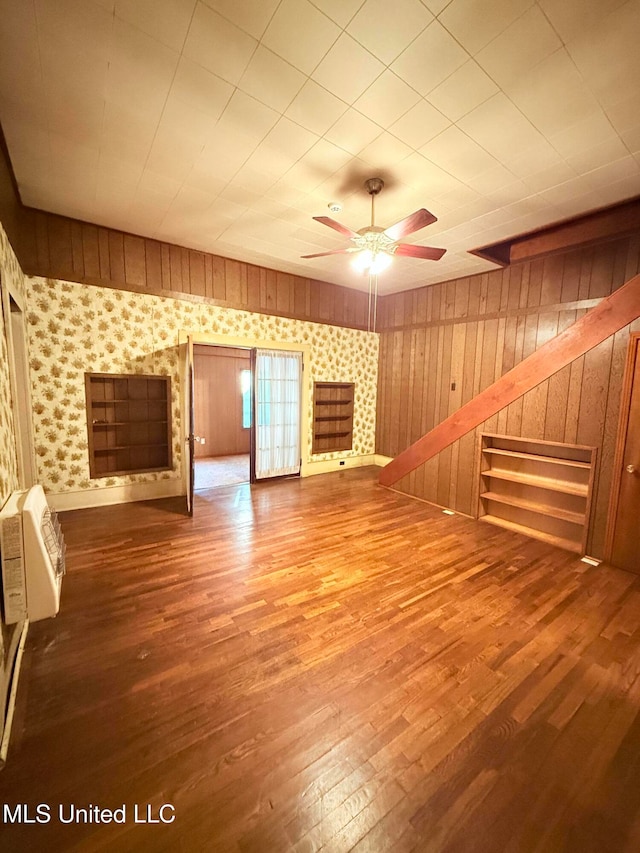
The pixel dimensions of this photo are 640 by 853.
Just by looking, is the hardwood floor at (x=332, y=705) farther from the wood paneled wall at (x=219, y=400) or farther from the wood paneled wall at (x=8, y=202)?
the wood paneled wall at (x=219, y=400)

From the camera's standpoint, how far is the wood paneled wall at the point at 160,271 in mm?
3658

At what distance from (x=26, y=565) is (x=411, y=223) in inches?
125

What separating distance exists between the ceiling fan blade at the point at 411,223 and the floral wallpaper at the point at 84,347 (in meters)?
2.91

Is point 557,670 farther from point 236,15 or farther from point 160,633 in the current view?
point 236,15

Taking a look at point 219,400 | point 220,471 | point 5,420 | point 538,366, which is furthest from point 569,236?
point 219,400

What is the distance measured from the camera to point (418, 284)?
17.9 feet

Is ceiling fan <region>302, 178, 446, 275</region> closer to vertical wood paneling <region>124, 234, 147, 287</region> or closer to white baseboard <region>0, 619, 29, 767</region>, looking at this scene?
vertical wood paneling <region>124, 234, 147, 287</region>

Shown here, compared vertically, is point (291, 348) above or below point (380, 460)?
above

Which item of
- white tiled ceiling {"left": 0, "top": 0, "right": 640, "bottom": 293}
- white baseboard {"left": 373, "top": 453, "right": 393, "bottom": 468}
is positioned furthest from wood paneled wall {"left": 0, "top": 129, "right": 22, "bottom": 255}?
white baseboard {"left": 373, "top": 453, "right": 393, "bottom": 468}

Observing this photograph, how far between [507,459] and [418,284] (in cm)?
307

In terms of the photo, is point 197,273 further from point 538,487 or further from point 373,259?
point 538,487

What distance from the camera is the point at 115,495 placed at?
4.30m

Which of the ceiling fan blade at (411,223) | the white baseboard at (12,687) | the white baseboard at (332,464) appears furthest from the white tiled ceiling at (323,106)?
the white baseboard at (332,464)

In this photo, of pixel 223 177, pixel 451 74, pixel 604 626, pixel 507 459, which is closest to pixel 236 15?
pixel 451 74
